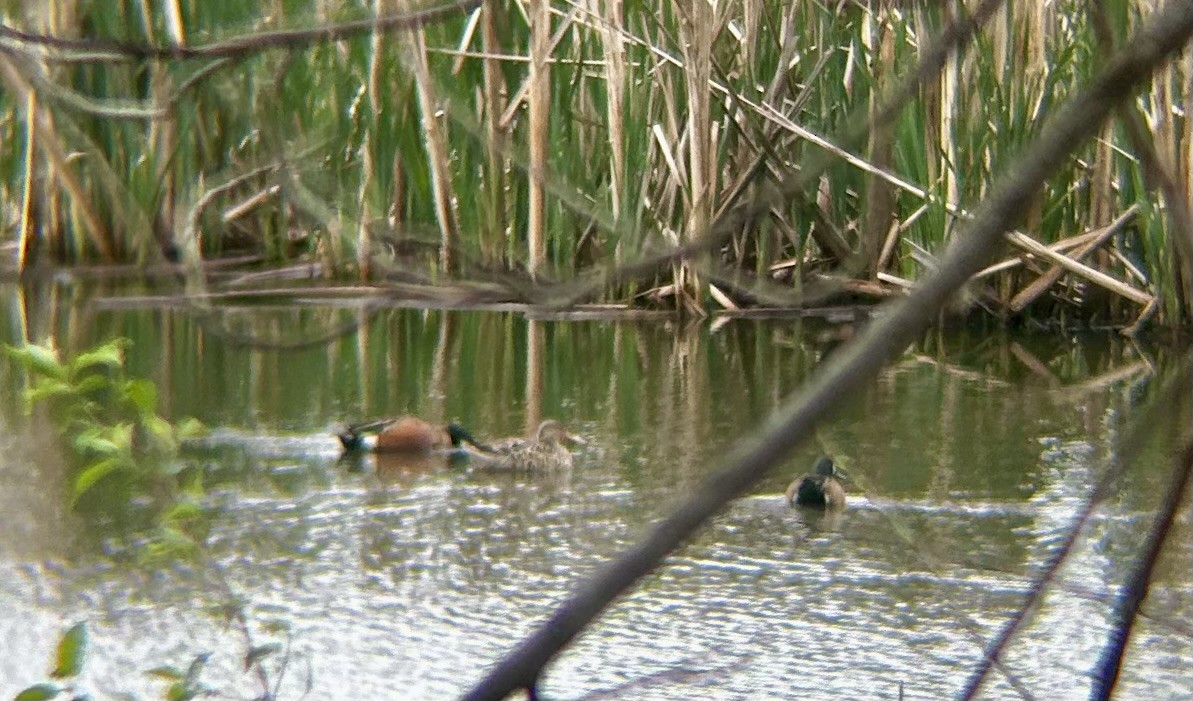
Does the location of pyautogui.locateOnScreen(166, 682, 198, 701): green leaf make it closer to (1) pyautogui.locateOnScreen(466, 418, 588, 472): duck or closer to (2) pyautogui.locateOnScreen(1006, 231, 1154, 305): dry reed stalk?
(1) pyautogui.locateOnScreen(466, 418, 588, 472): duck

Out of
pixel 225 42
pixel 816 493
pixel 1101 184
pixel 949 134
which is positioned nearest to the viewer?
pixel 225 42

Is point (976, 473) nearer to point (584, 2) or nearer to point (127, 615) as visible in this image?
point (127, 615)

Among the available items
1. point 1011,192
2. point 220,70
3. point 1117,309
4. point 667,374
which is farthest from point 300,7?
point 1117,309

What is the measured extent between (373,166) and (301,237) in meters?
2.23

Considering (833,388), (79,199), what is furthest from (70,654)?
(79,199)

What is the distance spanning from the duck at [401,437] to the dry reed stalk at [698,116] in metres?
1.76

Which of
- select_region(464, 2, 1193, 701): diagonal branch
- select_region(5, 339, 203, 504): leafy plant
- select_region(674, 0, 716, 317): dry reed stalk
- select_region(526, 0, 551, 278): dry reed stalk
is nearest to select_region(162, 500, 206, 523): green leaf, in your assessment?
select_region(5, 339, 203, 504): leafy plant

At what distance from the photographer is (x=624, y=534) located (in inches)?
155

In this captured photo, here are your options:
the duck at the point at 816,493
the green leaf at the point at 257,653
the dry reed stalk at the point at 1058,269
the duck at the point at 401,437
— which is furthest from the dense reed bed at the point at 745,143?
the green leaf at the point at 257,653

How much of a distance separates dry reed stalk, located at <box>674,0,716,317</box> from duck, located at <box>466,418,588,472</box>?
1835 millimetres

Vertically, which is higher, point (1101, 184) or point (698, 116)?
→ point (698, 116)

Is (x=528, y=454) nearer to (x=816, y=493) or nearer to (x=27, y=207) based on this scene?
(x=816, y=493)

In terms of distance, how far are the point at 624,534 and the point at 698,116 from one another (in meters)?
3.06

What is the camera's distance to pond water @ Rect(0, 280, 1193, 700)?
9.85 ft
